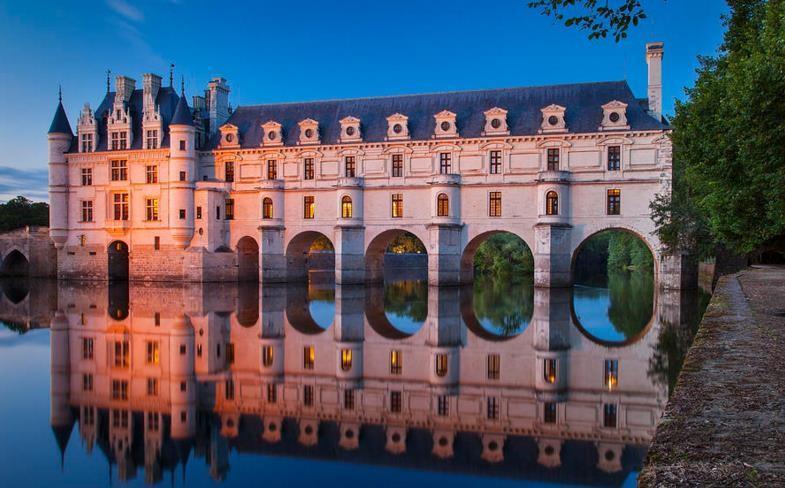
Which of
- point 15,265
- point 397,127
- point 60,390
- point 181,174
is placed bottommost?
point 60,390

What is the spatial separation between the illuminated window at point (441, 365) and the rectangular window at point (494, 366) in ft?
3.14

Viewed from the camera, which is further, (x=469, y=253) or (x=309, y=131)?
(x=309, y=131)

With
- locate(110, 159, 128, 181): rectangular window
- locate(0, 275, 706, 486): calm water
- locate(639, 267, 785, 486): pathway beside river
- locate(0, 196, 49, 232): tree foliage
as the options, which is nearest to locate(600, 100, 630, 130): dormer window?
locate(0, 275, 706, 486): calm water

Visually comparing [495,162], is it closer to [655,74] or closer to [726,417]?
[655,74]

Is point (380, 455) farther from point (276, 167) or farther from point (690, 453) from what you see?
Result: point (276, 167)

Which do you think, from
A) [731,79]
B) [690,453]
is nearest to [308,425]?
[690,453]

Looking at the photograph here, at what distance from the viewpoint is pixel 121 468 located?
7.98 m

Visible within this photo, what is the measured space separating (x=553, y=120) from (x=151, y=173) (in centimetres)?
2496

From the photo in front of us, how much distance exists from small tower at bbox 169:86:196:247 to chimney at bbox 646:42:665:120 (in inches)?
1062

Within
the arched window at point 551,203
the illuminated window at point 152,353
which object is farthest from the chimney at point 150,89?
the illuminated window at point 152,353

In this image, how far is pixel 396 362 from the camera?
14.1 m

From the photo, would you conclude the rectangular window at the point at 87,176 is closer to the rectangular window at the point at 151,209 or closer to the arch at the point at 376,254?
the rectangular window at the point at 151,209

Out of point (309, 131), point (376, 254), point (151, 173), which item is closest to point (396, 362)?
point (376, 254)

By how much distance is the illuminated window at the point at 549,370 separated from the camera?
1220 centimetres
